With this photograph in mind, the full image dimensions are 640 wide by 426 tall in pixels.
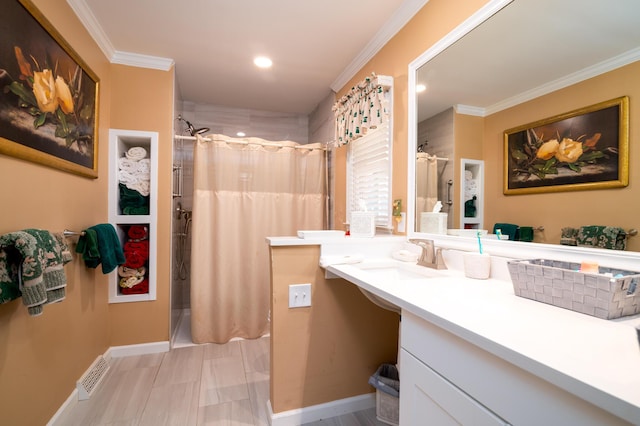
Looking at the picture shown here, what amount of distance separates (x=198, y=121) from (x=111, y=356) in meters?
2.50

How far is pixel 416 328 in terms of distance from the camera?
856 mm

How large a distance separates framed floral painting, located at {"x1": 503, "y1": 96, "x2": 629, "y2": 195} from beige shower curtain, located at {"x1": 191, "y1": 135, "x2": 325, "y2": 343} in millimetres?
1945

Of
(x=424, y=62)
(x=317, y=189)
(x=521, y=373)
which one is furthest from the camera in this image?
(x=317, y=189)

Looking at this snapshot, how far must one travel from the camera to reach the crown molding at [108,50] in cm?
175

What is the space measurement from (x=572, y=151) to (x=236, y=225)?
234cm

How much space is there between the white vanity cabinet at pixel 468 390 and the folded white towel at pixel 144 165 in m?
2.34

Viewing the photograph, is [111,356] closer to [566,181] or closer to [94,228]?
[94,228]

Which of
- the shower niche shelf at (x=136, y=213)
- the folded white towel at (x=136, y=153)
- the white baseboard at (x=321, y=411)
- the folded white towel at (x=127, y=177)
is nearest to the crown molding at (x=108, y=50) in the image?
the shower niche shelf at (x=136, y=213)

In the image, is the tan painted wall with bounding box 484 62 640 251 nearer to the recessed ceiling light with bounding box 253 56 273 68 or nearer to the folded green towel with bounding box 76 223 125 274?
the recessed ceiling light with bounding box 253 56 273 68

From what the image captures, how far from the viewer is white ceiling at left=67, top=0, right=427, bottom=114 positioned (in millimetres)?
1767

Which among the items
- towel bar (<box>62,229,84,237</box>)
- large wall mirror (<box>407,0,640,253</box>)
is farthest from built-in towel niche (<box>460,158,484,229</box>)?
towel bar (<box>62,229,84,237</box>)

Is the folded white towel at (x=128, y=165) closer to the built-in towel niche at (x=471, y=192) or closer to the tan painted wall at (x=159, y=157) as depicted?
the tan painted wall at (x=159, y=157)

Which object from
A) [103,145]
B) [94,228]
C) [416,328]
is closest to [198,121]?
[103,145]

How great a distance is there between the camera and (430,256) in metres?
1.44
